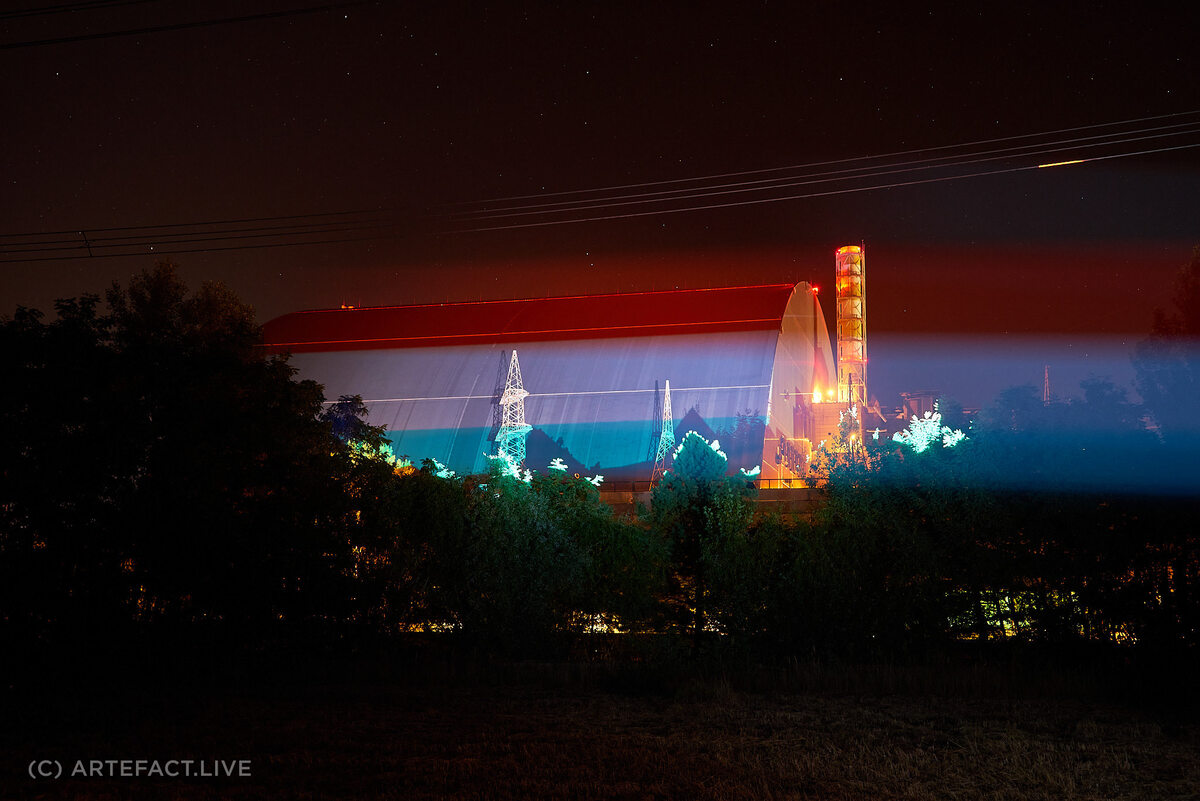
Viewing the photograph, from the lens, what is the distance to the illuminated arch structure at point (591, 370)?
51062 mm

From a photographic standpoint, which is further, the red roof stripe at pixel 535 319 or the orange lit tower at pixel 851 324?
the orange lit tower at pixel 851 324

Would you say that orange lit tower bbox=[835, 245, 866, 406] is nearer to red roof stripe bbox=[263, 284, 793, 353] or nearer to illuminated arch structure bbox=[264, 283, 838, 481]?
illuminated arch structure bbox=[264, 283, 838, 481]

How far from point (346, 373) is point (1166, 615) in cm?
4888

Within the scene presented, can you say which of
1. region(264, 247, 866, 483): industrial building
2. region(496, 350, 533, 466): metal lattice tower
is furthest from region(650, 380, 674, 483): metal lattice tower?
region(496, 350, 533, 466): metal lattice tower

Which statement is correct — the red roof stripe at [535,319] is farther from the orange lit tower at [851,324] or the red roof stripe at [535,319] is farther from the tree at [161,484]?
the tree at [161,484]

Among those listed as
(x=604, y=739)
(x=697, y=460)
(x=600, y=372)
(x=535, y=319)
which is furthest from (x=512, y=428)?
(x=604, y=739)

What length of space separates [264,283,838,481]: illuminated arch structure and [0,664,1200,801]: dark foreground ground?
31.1 m

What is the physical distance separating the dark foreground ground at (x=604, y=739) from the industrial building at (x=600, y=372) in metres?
29.2

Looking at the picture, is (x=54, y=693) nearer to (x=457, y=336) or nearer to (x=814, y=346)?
(x=457, y=336)

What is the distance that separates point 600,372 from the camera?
54906mm


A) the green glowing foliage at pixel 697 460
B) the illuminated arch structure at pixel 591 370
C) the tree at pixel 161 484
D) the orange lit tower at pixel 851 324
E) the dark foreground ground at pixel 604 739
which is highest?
the orange lit tower at pixel 851 324

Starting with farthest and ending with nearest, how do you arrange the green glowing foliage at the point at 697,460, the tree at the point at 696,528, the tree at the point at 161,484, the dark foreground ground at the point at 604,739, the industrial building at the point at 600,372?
the industrial building at the point at 600,372 → the green glowing foliage at the point at 697,460 → the tree at the point at 696,528 → the tree at the point at 161,484 → the dark foreground ground at the point at 604,739

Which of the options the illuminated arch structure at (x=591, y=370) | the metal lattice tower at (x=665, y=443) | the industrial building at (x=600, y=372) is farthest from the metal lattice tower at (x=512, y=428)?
the metal lattice tower at (x=665, y=443)

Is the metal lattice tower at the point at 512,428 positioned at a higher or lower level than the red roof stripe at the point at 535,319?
lower
